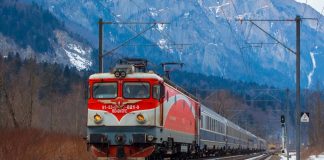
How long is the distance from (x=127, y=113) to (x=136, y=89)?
1.07 metres

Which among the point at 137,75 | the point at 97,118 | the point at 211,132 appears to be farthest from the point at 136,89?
the point at 211,132

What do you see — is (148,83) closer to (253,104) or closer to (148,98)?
(148,98)

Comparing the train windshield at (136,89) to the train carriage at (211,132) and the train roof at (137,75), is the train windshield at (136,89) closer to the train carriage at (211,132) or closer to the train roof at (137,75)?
the train roof at (137,75)

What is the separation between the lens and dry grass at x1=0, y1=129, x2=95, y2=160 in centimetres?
2139

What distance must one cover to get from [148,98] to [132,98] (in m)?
0.63

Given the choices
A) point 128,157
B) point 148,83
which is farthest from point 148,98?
point 128,157

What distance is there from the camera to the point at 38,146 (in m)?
25.1

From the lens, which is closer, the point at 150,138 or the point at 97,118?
the point at 150,138

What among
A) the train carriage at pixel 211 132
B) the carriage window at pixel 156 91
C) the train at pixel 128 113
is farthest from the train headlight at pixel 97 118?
the train carriage at pixel 211 132

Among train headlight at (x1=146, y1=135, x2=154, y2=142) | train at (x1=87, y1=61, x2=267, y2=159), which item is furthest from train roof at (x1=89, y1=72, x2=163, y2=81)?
train headlight at (x1=146, y1=135, x2=154, y2=142)

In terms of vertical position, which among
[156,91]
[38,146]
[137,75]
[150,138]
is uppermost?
[137,75]

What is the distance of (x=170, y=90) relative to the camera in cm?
2719

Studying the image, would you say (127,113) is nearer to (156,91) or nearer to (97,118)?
(97,118)

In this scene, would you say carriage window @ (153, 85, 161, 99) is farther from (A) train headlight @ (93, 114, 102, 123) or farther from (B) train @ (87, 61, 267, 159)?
(A) train headlight @ (93, 114, 102, 123)
